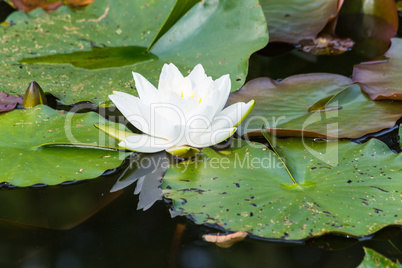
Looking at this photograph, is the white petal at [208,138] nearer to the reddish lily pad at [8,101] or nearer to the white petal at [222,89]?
the white petal at [222,89]

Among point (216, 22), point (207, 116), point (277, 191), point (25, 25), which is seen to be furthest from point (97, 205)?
point (25, 25)

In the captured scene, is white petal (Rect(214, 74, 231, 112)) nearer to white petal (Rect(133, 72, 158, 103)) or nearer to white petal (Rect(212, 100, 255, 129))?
white petal (Rect(212, 100, 255, 129))

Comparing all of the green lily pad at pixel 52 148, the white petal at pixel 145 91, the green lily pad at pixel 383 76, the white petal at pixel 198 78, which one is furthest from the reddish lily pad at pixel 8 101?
the green lily pad at pixel 383 76

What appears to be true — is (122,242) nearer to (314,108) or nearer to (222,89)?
(222,89)

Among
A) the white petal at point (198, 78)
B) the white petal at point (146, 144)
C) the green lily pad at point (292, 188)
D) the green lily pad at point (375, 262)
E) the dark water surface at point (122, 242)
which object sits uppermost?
the white petal at point (198, 78)

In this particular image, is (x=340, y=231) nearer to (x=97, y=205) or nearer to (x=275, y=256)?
(x=275, y=256)

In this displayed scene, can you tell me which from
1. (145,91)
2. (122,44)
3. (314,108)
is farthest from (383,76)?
(122,44)

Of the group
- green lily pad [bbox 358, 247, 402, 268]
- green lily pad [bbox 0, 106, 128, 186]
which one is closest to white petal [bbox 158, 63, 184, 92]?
green lily pad [bbox 0, 106, 128, 186]
